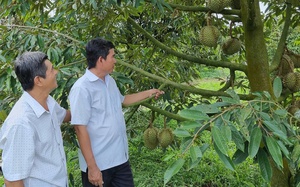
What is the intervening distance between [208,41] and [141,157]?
1.98m

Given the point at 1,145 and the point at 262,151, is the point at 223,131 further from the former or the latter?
the point at 1,145

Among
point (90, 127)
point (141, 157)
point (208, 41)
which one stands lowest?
point (141, 157)

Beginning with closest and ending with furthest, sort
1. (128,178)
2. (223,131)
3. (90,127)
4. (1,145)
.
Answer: (223,131) → (1,145) → (90,127) → (128,178)

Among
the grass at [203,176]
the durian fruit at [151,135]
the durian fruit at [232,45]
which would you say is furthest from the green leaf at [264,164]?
the grass at [203,176]

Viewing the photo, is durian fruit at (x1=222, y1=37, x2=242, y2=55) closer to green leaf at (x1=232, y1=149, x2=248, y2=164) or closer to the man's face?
the man's face

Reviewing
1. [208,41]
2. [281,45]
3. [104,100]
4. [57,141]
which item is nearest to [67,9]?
[104,100]

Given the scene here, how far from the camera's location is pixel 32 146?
114 cm

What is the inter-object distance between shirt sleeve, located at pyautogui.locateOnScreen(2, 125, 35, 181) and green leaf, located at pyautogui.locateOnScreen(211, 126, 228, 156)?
0.55 m

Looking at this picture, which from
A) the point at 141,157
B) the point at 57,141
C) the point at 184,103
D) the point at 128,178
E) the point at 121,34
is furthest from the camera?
the point at 141,157

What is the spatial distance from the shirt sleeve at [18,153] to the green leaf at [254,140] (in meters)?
0.61

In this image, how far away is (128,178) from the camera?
5.79 ft

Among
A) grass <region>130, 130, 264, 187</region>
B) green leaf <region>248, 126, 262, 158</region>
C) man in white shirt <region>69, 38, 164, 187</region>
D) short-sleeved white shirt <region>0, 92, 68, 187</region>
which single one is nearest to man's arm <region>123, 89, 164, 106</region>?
man in white shirt <region>69, 38, 164, 187</region>

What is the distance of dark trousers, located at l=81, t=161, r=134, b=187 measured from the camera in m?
1.69

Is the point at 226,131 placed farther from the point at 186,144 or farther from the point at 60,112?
the point at 60,112
